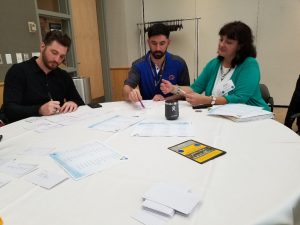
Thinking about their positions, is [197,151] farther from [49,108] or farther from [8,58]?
[8,58]

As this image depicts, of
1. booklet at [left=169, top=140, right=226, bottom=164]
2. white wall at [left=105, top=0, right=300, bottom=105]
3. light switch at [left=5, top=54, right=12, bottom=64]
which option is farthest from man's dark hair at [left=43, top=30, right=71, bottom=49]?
white wall at [left=105, top=0, right=300, bottom=105]

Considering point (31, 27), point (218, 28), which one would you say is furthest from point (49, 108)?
point (218, 28)

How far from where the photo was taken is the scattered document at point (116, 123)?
1352mm

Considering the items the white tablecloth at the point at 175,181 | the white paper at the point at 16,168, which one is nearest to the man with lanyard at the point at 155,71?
the white tablecloth at the point at 175,181

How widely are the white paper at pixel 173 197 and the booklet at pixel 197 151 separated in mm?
235

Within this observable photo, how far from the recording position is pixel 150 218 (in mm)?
627

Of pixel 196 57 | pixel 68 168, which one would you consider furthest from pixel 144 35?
pixel 68 168

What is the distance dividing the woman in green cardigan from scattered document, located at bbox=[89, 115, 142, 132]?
0.48 m

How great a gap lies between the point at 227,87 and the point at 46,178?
1.43 metres

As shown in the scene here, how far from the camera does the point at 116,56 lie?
167 inches

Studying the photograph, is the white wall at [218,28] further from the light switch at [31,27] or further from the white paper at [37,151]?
the white paper at [37,151]

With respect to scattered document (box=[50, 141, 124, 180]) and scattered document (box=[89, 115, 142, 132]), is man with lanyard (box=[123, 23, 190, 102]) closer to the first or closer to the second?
scattered document (box=[89, 115, 142, 132])

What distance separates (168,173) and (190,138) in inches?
13.9

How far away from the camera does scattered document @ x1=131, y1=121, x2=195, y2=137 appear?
122cm
